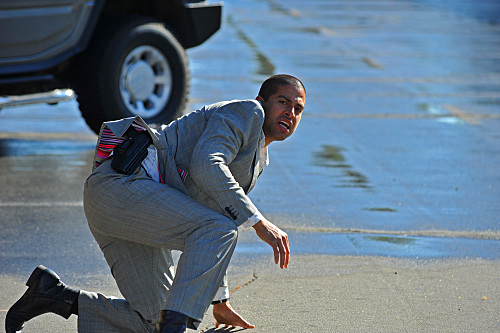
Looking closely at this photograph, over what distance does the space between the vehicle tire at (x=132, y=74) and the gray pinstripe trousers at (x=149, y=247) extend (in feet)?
13.1

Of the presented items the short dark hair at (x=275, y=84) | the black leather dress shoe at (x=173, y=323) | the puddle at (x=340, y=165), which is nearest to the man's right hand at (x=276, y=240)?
the black leather dress shoe at (x=173, y=323)

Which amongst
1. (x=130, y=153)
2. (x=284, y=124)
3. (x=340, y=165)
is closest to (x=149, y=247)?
(x=130, y=153)

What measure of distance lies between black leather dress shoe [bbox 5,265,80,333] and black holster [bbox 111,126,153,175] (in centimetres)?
60

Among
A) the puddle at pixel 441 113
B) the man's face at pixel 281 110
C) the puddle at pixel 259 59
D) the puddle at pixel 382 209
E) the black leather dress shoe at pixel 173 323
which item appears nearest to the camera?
the black leather dress shoe at pixel 173 323

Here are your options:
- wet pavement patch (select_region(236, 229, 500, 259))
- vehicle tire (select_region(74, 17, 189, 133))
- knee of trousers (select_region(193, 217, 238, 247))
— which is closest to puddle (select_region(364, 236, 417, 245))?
wet pavement patch (select_region(236, 229, 500, 259))

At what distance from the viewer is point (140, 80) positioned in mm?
7871

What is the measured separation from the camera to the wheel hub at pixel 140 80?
7.79m

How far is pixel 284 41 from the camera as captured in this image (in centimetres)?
1595

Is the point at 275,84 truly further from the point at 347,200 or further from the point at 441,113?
the point at 441,113

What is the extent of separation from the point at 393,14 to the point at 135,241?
19.4 metres

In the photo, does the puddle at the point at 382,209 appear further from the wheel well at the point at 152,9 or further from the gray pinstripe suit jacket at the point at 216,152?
the wheel well at the point at 152,9

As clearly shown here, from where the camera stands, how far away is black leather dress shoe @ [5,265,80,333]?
11.8ft

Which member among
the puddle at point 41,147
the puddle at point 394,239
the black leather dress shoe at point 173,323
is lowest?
the puddle at point 41,147

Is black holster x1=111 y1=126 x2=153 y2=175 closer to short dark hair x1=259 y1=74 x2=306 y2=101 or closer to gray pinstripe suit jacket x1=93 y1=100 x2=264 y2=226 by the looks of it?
gray pinstripe suit jacket x1=93 y1=100 x2=264 y2=226
